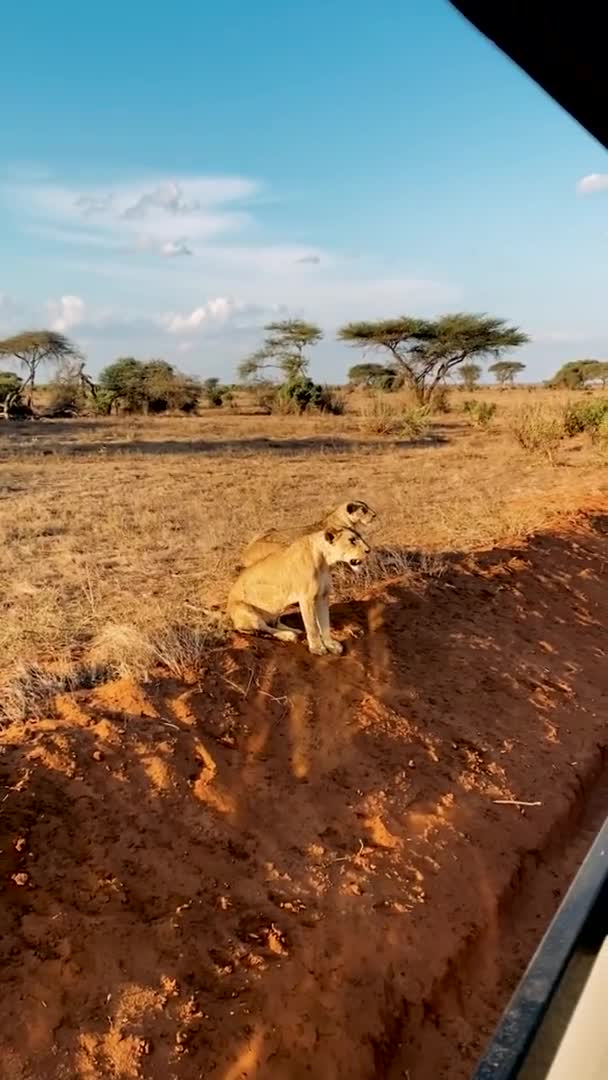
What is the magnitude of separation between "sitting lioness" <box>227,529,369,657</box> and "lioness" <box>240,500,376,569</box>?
0.09 metres

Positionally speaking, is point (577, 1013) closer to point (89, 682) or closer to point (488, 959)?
point (488, 959)

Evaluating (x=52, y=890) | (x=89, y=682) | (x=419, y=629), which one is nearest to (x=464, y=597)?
(x=419, y=629)

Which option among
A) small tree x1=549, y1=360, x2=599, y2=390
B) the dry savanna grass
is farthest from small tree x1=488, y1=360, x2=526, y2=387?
the dry savanna grass

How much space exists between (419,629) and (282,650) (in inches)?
53.6

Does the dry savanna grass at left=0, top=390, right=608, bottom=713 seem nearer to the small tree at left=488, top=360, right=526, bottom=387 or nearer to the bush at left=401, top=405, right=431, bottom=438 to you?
the bush at left=401, top=405, right=431, bottom=438

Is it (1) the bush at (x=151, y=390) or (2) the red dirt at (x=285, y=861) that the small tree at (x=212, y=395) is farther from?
(2) the red dirt at (x=285, y=861)

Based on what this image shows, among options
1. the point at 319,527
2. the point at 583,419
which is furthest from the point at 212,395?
the point at 319,527

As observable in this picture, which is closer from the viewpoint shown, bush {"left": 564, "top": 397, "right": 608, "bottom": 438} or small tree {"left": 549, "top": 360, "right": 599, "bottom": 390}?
bush {"left": 564, "top": 397, "right": 608, "bottom": 438}

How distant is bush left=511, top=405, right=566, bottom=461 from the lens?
57.6ft

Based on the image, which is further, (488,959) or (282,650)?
(282,650)

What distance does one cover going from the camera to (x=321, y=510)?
11.8m

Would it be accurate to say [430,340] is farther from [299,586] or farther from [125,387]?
[299,586]

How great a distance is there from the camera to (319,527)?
5828mm

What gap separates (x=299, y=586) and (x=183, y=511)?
20.2 ft
